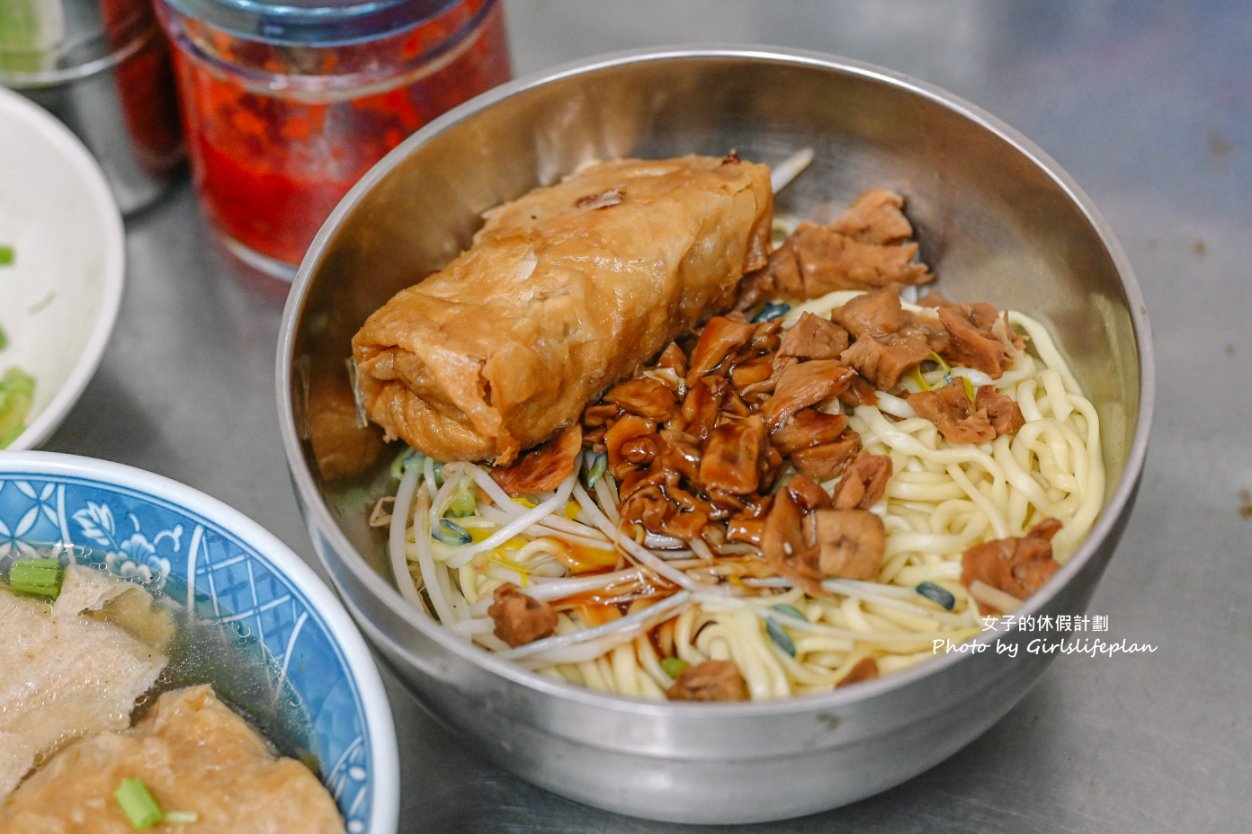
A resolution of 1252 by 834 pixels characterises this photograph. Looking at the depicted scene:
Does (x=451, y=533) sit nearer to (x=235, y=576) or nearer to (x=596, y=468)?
(x=596, y=468)

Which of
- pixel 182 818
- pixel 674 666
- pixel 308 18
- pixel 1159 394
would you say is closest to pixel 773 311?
pixel 674 666

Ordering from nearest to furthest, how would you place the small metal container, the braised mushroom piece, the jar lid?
1. the braised mushroom piece
2. the jar lid
3. the small metal container

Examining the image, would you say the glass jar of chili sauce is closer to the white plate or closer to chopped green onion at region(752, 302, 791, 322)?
the white plate

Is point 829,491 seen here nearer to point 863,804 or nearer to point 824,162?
point 863,804

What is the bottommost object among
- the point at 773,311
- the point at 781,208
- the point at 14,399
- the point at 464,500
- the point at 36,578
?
the point at 14,399

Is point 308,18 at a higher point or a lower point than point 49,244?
higher

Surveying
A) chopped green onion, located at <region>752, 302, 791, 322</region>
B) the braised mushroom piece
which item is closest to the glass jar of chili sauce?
chopped green onion, located at <region>752, 302, 791, 322</region>

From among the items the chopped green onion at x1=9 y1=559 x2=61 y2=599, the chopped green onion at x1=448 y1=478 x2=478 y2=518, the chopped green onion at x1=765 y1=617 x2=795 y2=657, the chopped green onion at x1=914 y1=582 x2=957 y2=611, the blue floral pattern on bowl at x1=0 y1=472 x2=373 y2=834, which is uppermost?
the chopped green onion at x1=914 y1=582 x2=957 y2=611

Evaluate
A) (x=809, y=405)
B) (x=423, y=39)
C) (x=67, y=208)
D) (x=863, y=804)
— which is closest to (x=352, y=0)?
(x=423, y=39)
